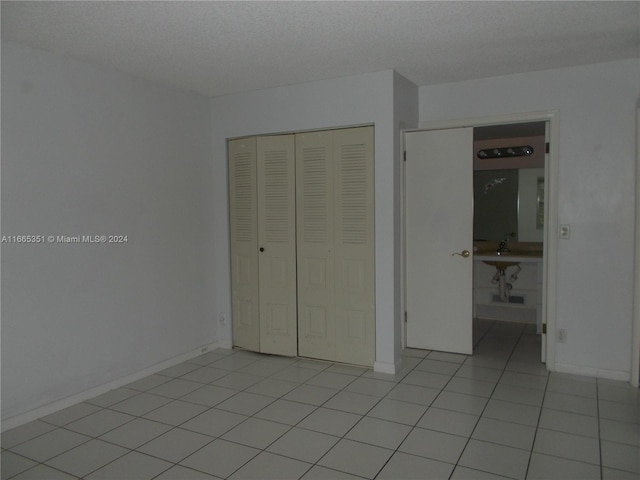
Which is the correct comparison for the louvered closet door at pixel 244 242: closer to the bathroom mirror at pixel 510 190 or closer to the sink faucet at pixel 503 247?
the bathroom mirror at pixel 510 190

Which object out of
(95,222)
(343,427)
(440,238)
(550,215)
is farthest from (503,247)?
(95,222)

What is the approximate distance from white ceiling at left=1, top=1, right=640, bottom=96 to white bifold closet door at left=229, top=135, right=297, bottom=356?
804mm

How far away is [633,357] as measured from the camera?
3.76 metres

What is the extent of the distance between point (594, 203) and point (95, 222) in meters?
3.99

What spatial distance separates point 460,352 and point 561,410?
1.30m

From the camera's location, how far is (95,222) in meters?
3.63

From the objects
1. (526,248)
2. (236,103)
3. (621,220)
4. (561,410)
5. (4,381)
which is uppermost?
(236,103)

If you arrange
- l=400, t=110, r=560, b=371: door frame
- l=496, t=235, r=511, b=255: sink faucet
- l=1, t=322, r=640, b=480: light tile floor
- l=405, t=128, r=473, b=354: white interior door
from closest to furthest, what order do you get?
1. l=1, t=322, r=640, b=480: light tile floor
2. l=400, t=110, r=560, b=371: door frame
3. l=405, t=128, r=473, b=354: white interior door
4. l=496, t=235, r=511, b=255: sink faucet

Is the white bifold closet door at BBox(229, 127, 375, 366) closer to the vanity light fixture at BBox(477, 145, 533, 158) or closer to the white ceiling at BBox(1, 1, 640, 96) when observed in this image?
the white ceiling at BBox(1, 1, 640, 96)

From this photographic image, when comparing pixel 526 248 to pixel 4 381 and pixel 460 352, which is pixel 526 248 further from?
pixel 4 381

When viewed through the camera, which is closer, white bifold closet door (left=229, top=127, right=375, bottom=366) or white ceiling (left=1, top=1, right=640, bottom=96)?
white ceiling (left=1, top=1, right=640, bottom=96)

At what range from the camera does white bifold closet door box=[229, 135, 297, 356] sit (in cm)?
450

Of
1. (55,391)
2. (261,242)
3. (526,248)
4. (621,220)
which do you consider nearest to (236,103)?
(261,242)

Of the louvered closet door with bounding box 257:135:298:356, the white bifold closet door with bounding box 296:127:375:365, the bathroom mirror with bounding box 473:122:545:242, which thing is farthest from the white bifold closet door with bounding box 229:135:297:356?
the bathroom mirror with bounding box 473:122:545:242
